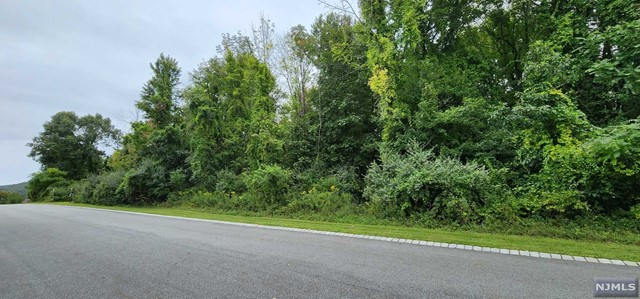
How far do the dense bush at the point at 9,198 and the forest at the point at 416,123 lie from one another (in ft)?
104

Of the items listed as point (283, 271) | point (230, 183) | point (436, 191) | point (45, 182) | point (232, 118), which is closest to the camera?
point (283, 271)

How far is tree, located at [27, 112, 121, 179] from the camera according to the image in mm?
37750

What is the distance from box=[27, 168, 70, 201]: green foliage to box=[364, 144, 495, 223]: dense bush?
135ft

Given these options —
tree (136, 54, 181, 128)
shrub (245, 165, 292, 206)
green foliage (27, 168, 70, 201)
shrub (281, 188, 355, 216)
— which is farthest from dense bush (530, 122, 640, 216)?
green foliage (27, 168, 70, 201)

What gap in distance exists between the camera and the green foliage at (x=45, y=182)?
33594mm

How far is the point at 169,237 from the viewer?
6.64 m

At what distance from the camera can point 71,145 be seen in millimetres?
38375

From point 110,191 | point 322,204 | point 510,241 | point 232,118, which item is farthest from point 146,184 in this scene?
point 510,241

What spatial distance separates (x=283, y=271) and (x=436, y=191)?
5493mm

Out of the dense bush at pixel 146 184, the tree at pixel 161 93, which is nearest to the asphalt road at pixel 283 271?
the dense bush at pixel 146 184

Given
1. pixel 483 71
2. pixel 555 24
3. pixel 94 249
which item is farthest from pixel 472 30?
pixel 94 249

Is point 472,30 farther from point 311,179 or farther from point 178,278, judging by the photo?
point 178,278

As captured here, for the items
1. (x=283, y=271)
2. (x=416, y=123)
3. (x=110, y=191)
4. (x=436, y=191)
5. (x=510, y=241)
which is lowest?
(x=510, y=241)

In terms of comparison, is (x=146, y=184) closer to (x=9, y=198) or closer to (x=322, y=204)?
(x=322, y=204)
